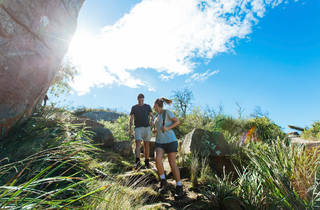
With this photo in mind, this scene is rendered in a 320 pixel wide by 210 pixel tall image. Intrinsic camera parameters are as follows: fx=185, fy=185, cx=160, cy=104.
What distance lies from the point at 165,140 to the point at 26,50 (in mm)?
3166

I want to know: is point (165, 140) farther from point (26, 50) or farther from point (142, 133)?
point (26, 50)

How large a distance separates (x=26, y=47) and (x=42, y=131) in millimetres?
1666

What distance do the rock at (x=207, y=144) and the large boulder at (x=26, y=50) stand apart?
13.4ft

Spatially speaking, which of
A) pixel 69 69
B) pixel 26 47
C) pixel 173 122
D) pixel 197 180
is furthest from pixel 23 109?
pixel 69 69

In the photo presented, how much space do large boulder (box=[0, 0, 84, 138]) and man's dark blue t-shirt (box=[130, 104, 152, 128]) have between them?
7.83ft

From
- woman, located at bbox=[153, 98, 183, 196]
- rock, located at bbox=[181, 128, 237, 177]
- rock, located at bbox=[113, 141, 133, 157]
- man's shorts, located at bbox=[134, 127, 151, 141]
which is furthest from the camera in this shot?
rock, located at bbox=[113, 141, 133, 157]

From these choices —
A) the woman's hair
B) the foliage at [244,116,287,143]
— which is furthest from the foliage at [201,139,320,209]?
the foliage at [244,116,287,143]

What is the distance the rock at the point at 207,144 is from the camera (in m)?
5.45

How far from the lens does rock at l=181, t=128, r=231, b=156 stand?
5.45m

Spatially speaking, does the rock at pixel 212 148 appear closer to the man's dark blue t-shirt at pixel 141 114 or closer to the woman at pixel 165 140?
the man's dark blue t-shirt at pixel 141 114

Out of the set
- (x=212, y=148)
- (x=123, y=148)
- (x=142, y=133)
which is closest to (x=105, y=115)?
(x=123, y=148)

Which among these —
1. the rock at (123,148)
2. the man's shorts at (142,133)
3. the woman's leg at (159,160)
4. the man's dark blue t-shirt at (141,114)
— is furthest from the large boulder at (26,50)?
the rock at (123,148)

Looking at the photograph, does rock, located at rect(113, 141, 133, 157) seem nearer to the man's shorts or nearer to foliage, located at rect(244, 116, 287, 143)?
the man's shorts

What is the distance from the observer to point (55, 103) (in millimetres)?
5438
